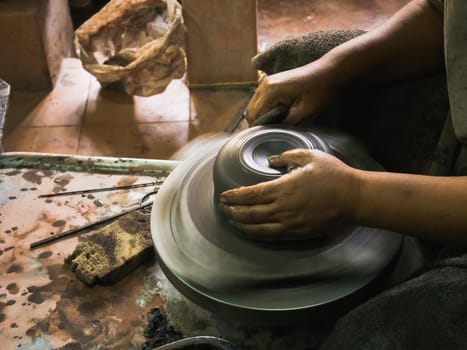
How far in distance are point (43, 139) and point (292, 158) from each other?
6.93ft

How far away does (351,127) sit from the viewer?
1.66 metres

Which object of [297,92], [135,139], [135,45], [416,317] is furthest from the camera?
[135,45]

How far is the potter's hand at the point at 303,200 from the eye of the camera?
1.16 m

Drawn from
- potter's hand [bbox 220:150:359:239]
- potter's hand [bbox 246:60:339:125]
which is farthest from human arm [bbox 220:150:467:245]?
Result: potter's hand [bbox 246:60:339:125]

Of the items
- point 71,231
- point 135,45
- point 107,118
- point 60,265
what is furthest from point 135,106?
point 60,265

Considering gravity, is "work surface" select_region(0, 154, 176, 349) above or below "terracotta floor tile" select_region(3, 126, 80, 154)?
above

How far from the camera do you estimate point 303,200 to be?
116 cm

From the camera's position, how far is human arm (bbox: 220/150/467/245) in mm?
1121

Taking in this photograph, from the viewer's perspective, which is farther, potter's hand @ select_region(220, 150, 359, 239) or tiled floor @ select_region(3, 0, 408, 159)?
tiled floor @ select_region(3, 0, 408, 159)

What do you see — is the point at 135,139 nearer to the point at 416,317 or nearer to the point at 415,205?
the point at 415,205

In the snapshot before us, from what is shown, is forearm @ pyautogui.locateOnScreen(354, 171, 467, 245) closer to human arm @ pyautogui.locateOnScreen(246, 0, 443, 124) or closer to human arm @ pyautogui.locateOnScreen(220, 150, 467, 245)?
human arm @ pyautogui.locateOnScreen(220, 150, 467, 245)

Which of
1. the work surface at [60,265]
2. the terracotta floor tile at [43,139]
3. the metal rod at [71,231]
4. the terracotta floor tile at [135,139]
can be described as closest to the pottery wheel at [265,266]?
the work surface at [60,265]

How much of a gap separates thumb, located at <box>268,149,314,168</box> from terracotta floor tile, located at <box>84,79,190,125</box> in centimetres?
190

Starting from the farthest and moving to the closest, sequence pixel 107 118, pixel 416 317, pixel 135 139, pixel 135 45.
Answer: pixel 135 45 → pixel 107 118 → pixel 135 139 → pixel 416 317
